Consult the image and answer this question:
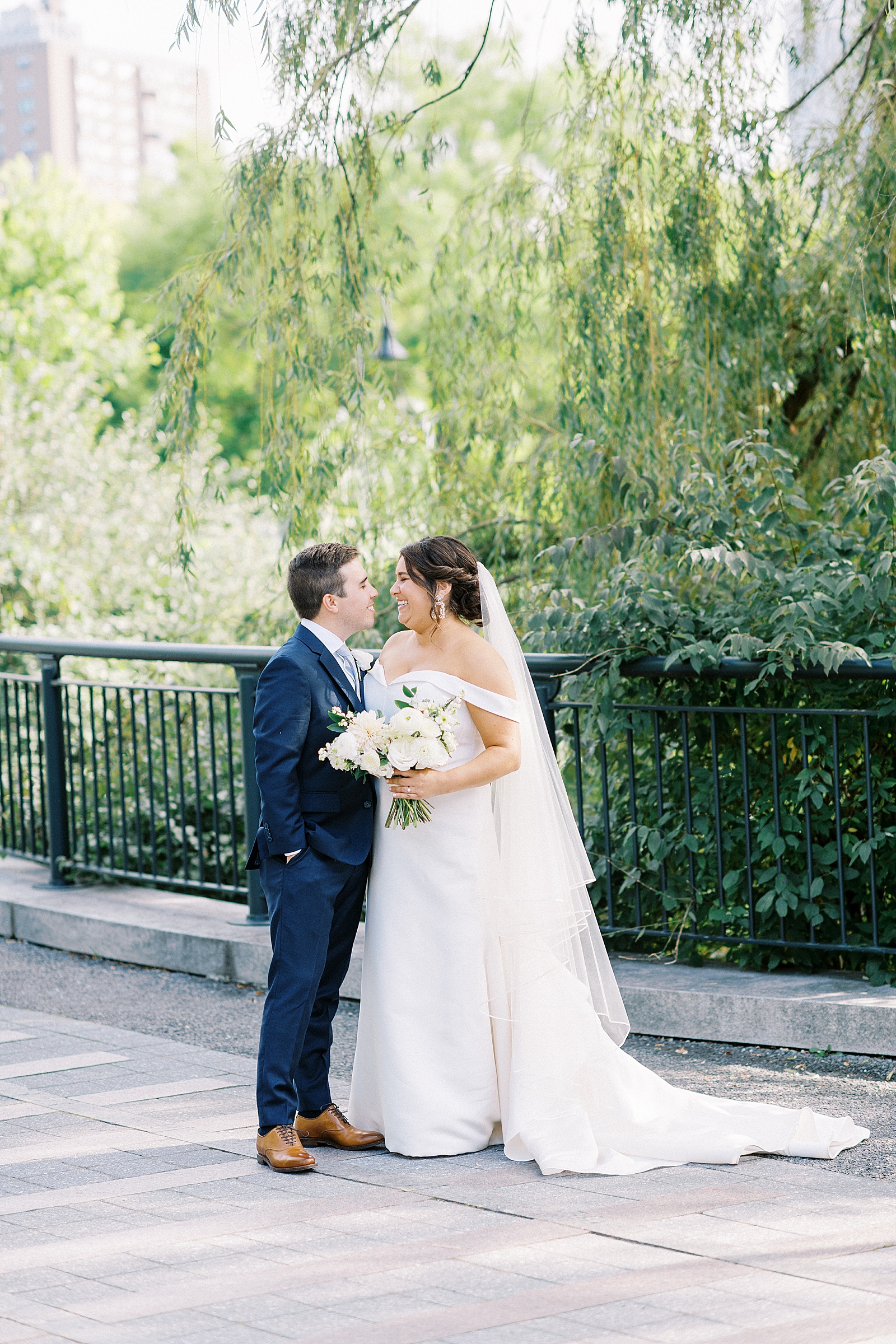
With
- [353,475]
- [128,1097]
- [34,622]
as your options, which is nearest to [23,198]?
[34,622]

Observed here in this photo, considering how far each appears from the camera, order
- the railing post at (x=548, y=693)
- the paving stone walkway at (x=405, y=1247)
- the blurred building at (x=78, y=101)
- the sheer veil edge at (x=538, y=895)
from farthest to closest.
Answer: the blurred building at (x=78, y=101) → the railing post at (x=548, y=693) → the sheer veil edge at (x=538, y=895) → the paving stone walkway at (x=405, y=1247)

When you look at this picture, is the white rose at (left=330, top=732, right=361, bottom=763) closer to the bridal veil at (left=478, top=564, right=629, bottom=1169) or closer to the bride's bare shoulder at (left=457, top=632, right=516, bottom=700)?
the bride's bare shoulder at (left=457, top=632, right=516, bottom=700)

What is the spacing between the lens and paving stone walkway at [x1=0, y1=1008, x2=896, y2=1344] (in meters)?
3.35

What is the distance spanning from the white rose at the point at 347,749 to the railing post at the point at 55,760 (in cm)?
433

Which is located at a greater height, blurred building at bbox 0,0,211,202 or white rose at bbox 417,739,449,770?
blurred building at bbox 0,0,211,202

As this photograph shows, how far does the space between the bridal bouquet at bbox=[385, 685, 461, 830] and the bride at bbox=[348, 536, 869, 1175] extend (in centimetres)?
8

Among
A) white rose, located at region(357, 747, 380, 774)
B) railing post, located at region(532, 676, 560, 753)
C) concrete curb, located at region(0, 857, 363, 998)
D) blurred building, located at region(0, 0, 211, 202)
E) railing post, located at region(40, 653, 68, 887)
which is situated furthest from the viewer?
blurred building, located at region(0, 0, 211, 202)

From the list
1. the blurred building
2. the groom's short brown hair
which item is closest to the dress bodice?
the groom's short brown hair

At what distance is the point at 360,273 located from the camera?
298 inches

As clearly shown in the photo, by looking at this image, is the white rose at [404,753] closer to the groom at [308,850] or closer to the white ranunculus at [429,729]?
the white ranunculus at [429,729]

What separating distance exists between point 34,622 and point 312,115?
6.18 metres

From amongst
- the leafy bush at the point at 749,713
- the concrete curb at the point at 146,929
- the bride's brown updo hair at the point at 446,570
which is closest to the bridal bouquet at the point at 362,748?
the bride's brown updo hair at the point at 446,570

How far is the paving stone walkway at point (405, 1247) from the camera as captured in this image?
335cm

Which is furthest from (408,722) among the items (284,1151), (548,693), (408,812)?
(548,693)
